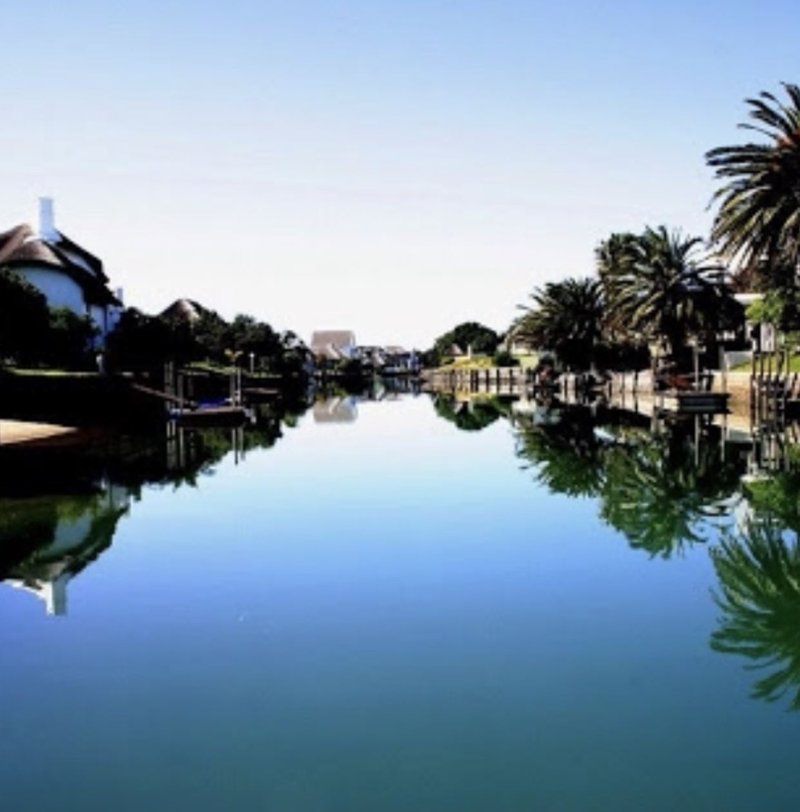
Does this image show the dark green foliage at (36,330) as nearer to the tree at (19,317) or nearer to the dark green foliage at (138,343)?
the tree at (19,317)

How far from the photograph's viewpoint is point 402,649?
1083 centimetres

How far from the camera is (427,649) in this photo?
1080cm

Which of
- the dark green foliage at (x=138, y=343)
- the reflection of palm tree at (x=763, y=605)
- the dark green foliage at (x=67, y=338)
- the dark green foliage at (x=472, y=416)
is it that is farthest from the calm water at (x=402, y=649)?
the dark green foliage at (x=138, y=343)

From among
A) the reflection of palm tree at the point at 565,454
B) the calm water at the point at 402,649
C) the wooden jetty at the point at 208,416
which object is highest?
the wooden jetty at the point at 208,416

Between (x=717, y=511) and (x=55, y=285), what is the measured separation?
60.0 m

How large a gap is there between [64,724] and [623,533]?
11857 millimetres

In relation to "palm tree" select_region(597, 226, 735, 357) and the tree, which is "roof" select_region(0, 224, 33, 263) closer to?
the tree

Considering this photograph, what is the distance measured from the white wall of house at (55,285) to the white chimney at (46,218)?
16.3 feet

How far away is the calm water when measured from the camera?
7367mm

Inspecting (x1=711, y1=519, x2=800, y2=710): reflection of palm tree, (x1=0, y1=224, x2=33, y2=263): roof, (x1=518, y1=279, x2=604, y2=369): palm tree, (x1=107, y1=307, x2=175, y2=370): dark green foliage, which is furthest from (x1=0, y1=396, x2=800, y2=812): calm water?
(x1=518, y1=279, x2=604, y2=369): palm tree

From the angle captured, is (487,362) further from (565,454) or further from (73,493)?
(73,493)

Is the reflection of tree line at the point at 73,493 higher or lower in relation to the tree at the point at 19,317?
lower

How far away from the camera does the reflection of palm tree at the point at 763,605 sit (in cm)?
986

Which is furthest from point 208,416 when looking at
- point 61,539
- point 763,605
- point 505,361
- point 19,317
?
point 505,361
